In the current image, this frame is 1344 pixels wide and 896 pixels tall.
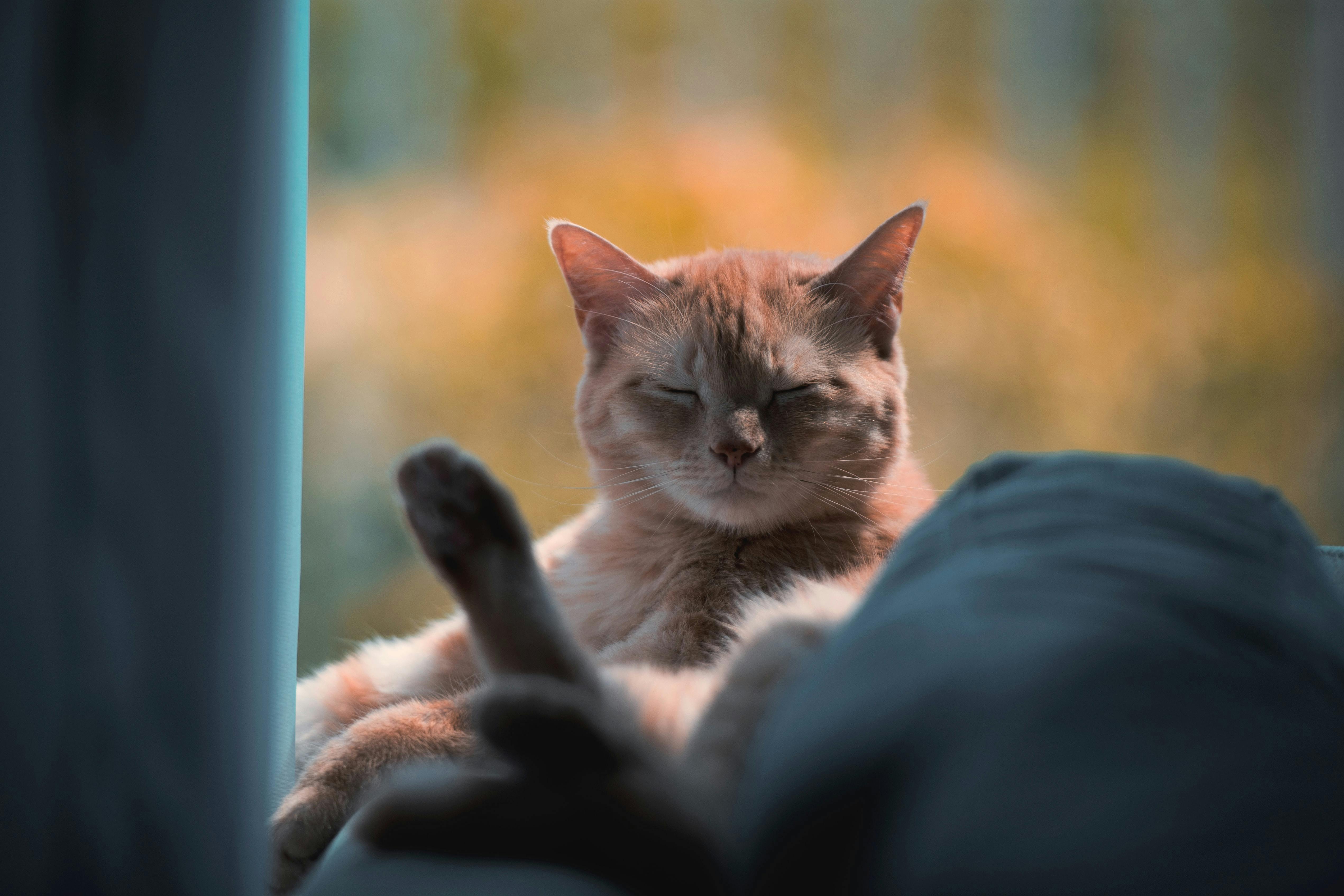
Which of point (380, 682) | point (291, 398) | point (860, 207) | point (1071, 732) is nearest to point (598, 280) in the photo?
point (291, 398)

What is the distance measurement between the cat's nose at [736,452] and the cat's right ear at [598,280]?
352mm

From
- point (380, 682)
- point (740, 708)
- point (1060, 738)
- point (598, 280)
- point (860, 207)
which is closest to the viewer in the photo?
point (1060, 738)

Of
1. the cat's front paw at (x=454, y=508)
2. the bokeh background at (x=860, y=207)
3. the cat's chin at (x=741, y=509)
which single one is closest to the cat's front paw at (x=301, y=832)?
the cat's front paw at (x=454, y=508)

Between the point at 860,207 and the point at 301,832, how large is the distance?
2710 mm

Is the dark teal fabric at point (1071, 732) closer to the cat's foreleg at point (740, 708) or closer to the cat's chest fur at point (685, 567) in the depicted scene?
the cat's foreleg at point (740, 708)

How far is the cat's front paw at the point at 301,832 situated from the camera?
0.97m

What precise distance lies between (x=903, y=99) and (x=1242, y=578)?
2784mm

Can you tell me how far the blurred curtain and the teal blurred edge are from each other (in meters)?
0.09

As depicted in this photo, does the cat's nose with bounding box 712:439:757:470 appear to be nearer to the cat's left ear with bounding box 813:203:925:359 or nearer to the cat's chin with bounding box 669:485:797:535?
the cat's chin with bounding box 669:485:797:535

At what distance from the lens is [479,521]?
826mm

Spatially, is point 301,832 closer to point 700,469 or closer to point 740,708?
point 740,708

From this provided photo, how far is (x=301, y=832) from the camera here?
0.98m

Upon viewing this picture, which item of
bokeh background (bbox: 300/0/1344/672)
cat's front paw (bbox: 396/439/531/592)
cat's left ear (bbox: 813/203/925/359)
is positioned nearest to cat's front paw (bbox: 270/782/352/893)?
cat's front paw (bbox: 396/439/531/592)

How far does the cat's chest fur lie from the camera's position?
50.6 inches
